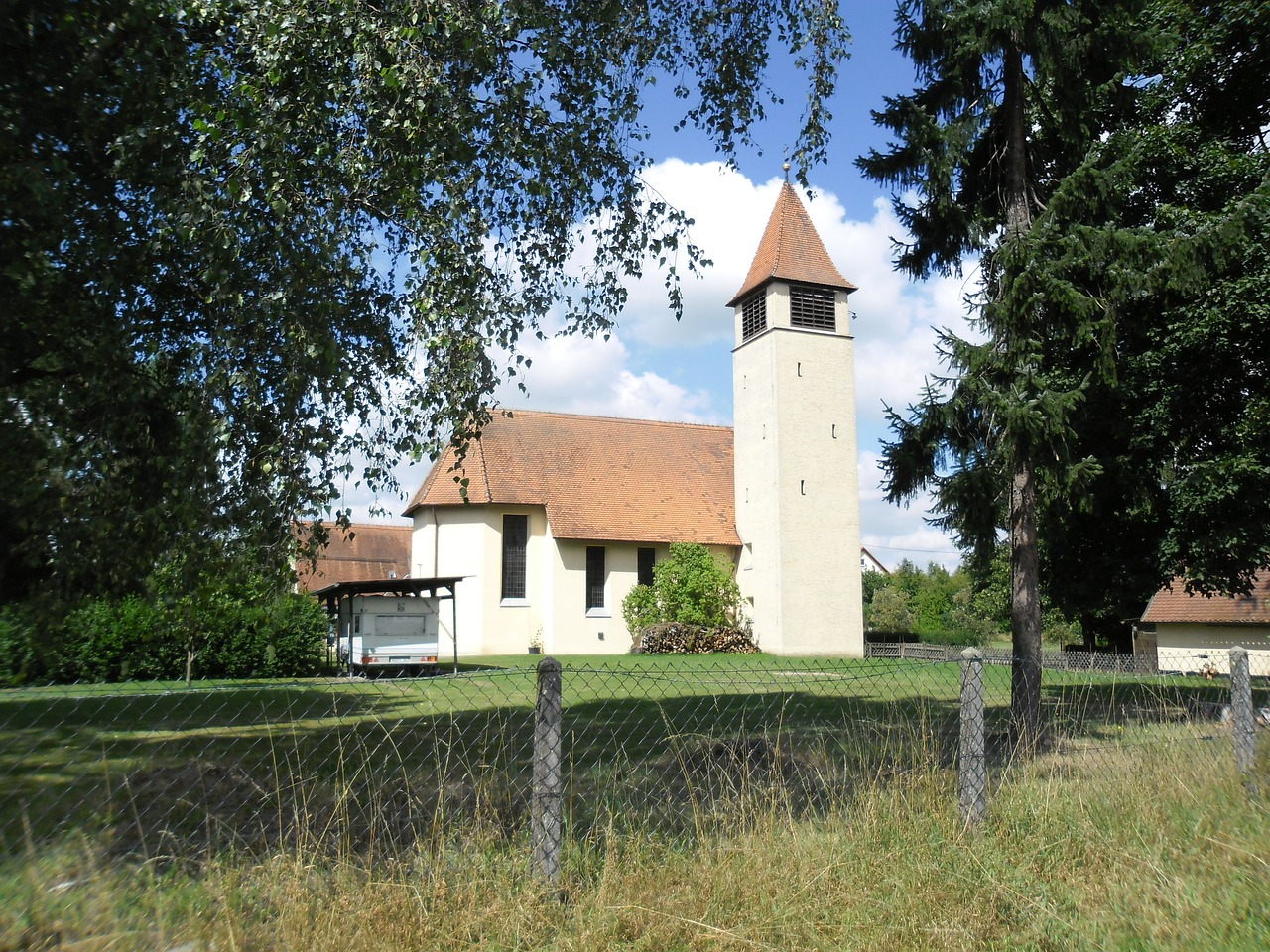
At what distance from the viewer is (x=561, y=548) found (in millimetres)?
31453

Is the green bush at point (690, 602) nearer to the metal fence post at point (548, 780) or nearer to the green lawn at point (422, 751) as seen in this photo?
the green lawn at point (422, 751)

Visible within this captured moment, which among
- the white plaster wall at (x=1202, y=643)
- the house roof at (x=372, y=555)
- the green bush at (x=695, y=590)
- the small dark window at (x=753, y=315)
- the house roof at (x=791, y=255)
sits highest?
the house roof at (x=791, y=255)

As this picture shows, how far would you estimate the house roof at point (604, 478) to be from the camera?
31594 millimetres

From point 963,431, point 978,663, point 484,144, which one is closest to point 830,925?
point 978,663

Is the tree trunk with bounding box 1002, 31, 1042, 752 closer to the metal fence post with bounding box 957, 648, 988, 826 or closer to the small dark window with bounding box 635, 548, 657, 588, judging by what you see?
the metal fence post with bounding box 957, 648, 988, 826

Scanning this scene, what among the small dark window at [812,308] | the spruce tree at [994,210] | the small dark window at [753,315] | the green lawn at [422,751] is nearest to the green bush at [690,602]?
the small dark window at [753,315]

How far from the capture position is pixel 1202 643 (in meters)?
32.7

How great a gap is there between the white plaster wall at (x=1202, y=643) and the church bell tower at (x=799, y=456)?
10.6 metres

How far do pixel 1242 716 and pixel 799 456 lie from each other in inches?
971

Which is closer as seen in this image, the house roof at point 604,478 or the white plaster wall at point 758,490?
the white plaster wall at point 758,490

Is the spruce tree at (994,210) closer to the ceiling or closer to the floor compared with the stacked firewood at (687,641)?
closer to the ceiling

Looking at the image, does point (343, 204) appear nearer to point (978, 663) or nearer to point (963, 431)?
point (978, 663)

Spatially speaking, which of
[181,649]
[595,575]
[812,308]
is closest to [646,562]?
[595,575]

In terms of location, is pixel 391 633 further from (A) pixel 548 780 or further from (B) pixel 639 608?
(A) pixel 548 780
